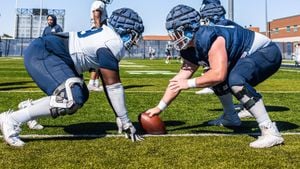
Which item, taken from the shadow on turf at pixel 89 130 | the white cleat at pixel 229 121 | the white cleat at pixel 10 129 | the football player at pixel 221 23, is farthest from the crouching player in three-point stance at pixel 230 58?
the white cleat at pixel 10 129

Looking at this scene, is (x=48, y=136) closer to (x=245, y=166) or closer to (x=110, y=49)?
(x=110, y=49)

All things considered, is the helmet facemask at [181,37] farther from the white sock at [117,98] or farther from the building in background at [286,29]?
the building in background at [286,29]

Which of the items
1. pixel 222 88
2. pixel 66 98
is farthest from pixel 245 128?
pixel 66 98

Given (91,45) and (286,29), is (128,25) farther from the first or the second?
(286,29)

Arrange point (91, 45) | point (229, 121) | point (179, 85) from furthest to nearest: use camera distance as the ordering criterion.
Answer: point (229, 121) < point (91, 45) < point (179, 85)

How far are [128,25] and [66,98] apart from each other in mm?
1001

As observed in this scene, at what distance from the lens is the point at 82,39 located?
4703 millimetres

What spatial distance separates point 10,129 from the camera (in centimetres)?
441

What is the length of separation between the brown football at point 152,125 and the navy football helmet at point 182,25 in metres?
0.97

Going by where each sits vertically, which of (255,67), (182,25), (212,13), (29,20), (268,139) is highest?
(29,20)

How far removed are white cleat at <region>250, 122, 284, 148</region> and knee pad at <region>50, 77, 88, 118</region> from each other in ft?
5.82

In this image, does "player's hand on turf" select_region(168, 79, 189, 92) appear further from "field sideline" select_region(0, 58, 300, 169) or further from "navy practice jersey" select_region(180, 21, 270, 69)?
"field sideline" select_region(0, 58, 300, 169)

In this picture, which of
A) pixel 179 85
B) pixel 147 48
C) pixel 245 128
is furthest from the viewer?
pixel 147 48

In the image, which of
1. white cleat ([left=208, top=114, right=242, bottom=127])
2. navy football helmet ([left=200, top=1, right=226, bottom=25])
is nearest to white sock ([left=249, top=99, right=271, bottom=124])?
white cleat ([left=208, top=114, right=242, bottom=127])
